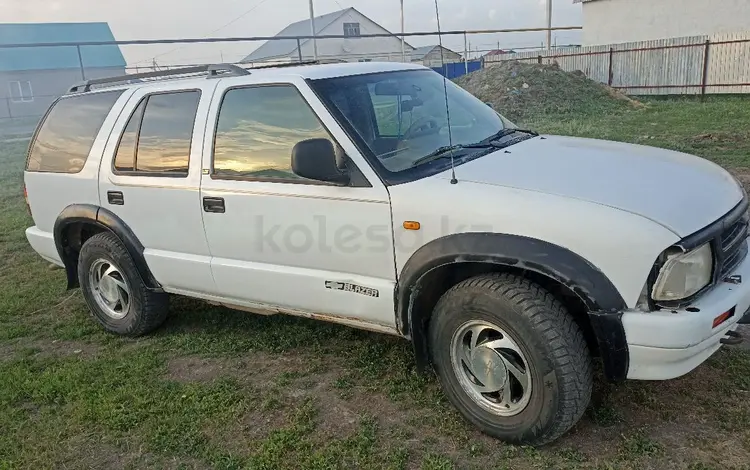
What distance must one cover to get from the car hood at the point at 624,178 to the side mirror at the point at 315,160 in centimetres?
69

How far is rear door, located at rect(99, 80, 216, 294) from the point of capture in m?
4.23

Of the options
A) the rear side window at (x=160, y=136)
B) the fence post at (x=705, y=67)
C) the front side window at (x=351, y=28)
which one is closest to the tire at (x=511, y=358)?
the rear side window at (x=160, y=136)

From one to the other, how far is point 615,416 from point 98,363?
347cm

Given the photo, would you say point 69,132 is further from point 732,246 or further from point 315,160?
point 732,246

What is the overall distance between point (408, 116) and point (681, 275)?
6.23 feet

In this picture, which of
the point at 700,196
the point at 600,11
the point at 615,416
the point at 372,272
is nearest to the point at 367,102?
the point at 372,272

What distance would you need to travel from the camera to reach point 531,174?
128 inches

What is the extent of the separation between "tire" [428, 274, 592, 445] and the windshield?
0.87 meters

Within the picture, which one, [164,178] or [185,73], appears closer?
[164,178]

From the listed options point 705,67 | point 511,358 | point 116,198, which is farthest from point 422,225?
point 705,67

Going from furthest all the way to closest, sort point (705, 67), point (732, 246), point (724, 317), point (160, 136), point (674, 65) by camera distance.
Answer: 1. point (674, 65)
2. point (705, 67)
3. point (160, 136)
4. point (732, 246)
5. point (724, 317)

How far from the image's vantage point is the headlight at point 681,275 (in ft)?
9.03

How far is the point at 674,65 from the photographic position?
75.3 feet

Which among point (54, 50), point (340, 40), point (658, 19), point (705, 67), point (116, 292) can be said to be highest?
point (54, 50)
